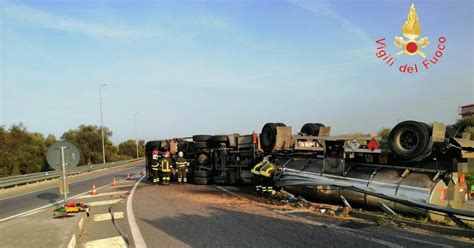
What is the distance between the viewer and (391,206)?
344 inches

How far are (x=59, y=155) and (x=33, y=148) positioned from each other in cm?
4827

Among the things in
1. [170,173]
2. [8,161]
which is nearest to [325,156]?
[170,173]

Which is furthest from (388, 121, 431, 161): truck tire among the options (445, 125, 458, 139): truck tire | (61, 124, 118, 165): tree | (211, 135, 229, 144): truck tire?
(61, 124, 118, 165): tree

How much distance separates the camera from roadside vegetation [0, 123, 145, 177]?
4294 cm

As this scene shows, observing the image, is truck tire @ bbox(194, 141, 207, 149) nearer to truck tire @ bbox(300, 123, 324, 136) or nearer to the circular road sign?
truck tire @ bbox(300, 123, 324, 136)

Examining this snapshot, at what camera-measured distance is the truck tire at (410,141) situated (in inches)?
360

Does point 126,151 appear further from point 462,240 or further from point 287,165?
point 462,240

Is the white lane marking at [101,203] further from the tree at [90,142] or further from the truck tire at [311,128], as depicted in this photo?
the tree at [90,142]

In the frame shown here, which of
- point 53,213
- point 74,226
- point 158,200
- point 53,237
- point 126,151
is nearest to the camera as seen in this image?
point 53,237

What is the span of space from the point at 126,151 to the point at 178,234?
98.9 metres

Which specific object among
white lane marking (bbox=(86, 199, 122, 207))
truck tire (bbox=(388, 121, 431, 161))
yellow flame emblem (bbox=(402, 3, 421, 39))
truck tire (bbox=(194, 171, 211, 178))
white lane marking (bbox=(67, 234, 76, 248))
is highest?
yellow flame emblem (bbox=(402, 3, 421, 39))

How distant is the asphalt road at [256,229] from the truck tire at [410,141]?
2476 millimetres

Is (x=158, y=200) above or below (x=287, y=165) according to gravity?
below

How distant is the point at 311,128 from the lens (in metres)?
15.7
